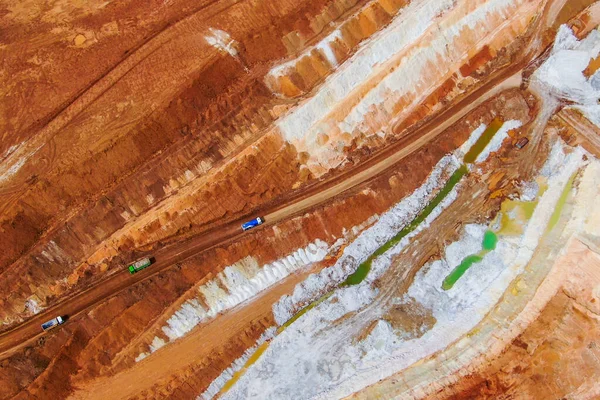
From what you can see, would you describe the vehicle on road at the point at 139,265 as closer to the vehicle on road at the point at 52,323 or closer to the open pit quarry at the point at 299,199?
the open pit quarry at the point at 299,199

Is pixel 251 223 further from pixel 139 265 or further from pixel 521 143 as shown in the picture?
pixel 521 143

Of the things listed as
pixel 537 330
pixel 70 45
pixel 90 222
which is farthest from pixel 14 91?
pixel 537 330

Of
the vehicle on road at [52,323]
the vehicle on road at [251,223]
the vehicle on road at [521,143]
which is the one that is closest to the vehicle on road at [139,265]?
the vehicle on road at [52,323]

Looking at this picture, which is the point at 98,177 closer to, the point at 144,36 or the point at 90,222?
the point at 90,222

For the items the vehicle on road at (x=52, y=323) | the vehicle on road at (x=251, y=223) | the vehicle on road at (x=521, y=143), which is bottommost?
the vehicle on road at (x=521, y=143)

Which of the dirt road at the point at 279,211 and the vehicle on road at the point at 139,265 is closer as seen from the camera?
the dirt road at the point at 279,211

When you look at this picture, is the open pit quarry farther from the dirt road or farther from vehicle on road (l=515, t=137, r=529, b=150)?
vehicle on road (l=515, t=137, r=529, b=150)
